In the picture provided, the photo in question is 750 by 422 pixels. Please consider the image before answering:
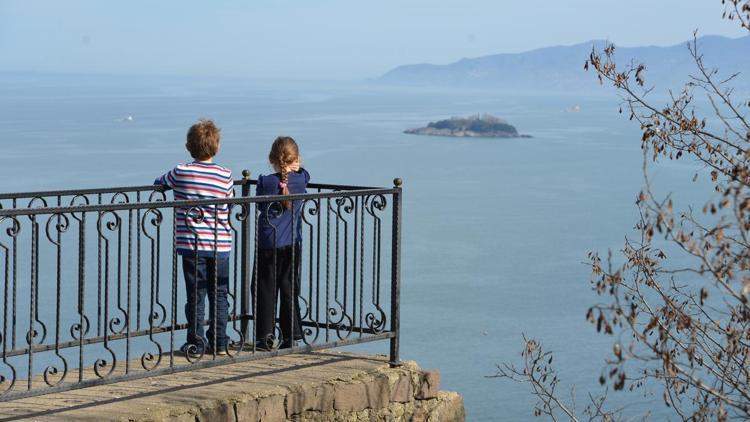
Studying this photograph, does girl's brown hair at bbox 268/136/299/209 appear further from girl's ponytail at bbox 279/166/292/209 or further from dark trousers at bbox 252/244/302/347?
dark trousers at bbox 252/244/302/347

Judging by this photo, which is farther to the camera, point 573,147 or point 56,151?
point 573,147

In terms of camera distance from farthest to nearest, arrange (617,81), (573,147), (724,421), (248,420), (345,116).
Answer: (345,116), (573,147), (617,81), (248,420), (724,421)

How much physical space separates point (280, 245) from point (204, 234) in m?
0.60

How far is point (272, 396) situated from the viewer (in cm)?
671


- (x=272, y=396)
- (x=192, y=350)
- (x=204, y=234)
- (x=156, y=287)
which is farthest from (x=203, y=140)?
(x=272, y=396)

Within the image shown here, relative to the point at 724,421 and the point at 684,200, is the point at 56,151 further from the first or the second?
the point at 724,421

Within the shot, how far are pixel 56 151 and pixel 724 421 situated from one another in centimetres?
9588

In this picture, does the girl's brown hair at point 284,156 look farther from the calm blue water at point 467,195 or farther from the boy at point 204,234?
the calm blue water at point 467,195

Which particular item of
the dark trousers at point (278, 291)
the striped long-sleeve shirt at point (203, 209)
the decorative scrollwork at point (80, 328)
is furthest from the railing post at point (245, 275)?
the decorative scrollwork at point (80, 328)

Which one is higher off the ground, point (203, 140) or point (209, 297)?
point (203, 140)

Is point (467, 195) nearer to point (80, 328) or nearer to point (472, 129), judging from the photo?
point (472, 129)

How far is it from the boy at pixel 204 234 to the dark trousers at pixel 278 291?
0.32m

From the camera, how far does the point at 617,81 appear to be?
7852 millimetres

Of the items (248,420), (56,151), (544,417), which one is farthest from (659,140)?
(56,151)
